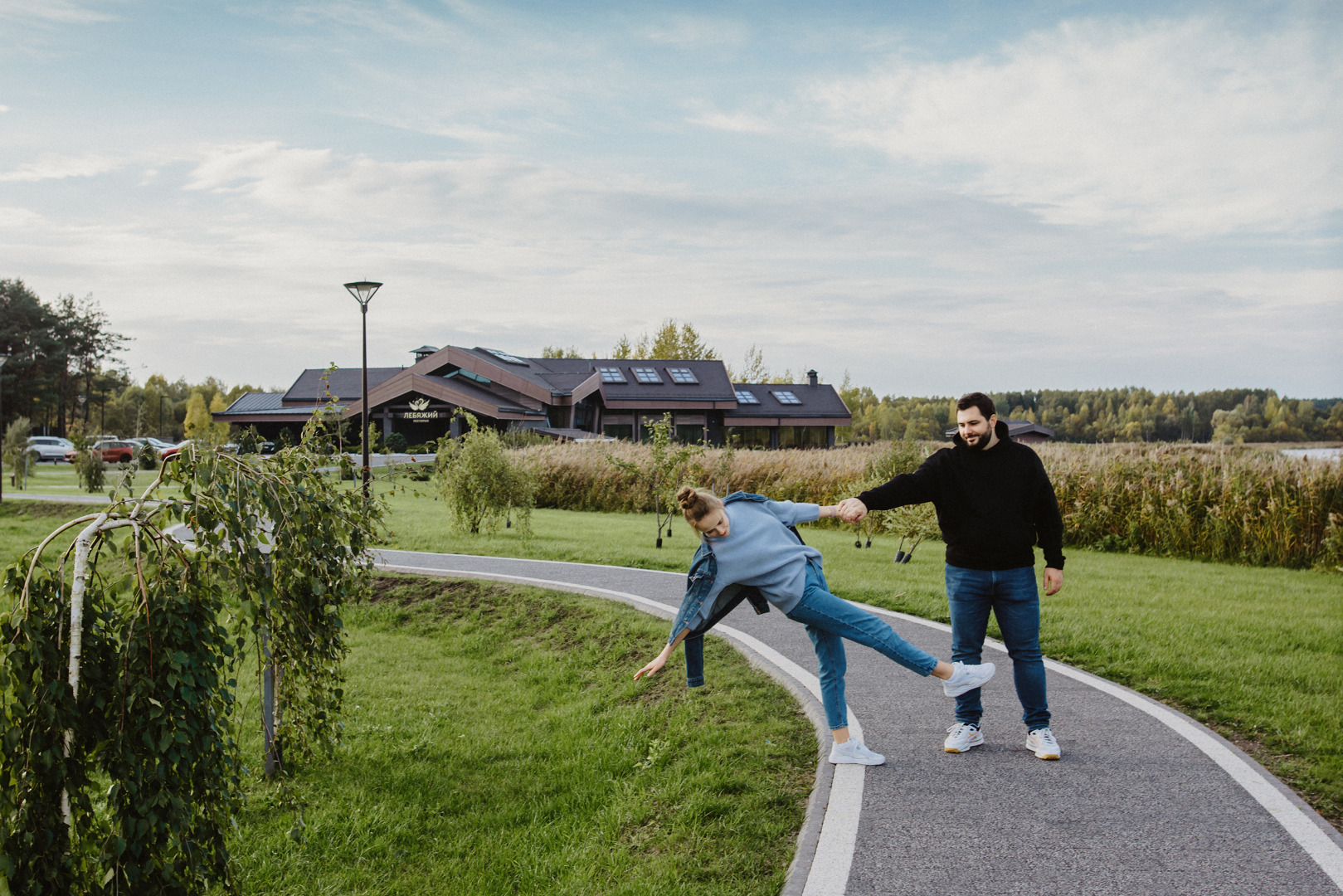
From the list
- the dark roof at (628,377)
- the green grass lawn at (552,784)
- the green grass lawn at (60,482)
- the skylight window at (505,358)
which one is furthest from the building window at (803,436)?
the green grass lawn at (552,784)

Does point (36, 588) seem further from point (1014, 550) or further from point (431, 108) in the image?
point (431, 108)

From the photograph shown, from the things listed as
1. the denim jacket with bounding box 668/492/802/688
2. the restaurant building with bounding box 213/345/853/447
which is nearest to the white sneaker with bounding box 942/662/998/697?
the denim jacket with bounding box 668/492/802/688

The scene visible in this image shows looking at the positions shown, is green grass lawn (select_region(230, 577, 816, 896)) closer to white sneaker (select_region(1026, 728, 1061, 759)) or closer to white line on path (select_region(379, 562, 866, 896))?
white line on path (select_region(379, 562, 866, 896))

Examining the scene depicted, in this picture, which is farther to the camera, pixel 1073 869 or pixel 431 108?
pixel 431 108

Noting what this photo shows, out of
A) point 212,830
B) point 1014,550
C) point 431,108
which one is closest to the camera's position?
point 212,830

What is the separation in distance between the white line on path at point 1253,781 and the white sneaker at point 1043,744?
33.8 inches

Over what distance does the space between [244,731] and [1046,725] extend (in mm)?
6069

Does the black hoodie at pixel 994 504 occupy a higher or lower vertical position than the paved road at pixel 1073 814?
higher

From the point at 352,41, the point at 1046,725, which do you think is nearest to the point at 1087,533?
the point at 1046,725

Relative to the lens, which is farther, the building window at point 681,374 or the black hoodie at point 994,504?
the building window at point 681,374

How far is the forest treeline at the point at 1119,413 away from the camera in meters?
34.0

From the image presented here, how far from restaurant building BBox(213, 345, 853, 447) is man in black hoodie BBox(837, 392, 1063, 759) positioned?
94.9ft

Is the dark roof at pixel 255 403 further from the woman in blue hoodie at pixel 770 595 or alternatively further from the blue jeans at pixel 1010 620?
the blue jeans at pixel 1010 620

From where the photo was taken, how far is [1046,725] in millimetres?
4535
